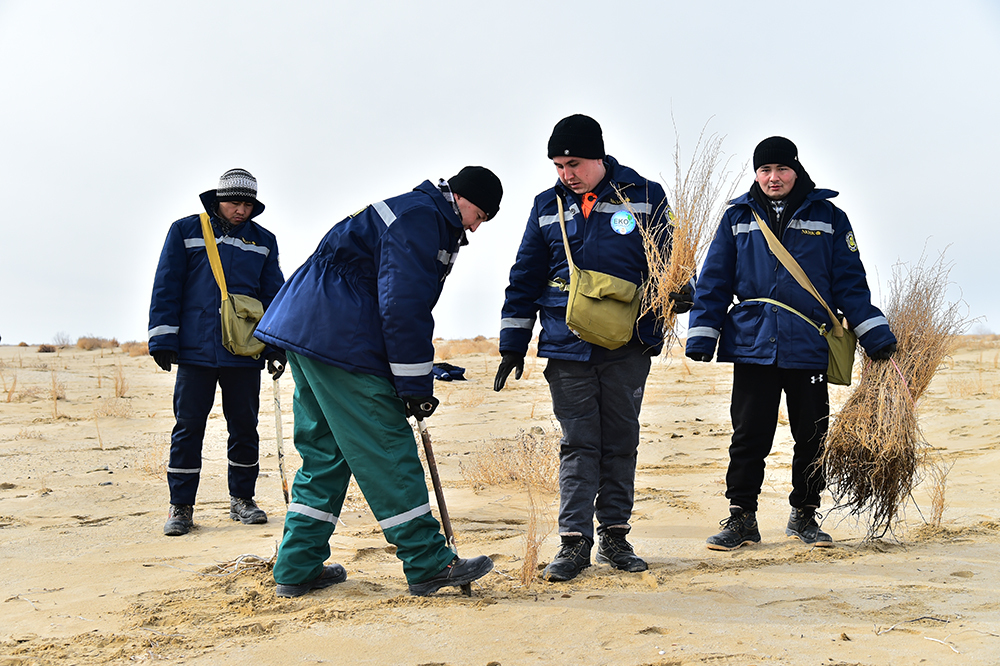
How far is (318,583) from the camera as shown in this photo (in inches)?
131

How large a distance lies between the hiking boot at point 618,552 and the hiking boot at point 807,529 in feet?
3.18

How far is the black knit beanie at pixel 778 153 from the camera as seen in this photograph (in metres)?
4.08

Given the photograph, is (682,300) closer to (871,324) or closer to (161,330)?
(871,324)

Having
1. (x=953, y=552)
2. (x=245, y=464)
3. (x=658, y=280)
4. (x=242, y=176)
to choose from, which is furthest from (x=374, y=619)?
(x=242, y=176)

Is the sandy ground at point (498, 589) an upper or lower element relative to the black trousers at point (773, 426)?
lower

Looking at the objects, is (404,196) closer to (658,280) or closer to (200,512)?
(658,280)

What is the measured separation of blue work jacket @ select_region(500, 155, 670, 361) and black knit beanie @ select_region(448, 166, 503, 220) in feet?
1.80

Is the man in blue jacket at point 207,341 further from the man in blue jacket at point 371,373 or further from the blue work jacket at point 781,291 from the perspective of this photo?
the blue work jacket at point 781,291

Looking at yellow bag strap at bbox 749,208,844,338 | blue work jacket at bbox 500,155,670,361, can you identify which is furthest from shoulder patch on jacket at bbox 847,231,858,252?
blue work jacket at bbox 500,155,670,361

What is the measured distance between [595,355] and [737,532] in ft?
4.20

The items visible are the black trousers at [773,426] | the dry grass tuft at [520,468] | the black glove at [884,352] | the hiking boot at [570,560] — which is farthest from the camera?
the dry grass tuft at [520,468]

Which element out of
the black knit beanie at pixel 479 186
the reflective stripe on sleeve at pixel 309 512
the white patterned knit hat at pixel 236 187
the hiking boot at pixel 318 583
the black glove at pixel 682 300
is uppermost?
the white patterned knit hat at pixel 236 187

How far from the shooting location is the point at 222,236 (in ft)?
16.1

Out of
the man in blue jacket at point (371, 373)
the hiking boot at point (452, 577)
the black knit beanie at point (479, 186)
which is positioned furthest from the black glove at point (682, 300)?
the hiking boot at point (452, 577)
